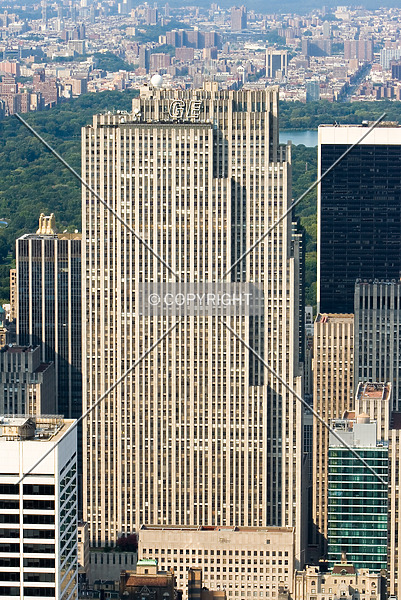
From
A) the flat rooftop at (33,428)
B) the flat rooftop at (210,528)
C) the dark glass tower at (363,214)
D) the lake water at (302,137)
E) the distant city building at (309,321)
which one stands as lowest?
the flat rooftop at (210,528)

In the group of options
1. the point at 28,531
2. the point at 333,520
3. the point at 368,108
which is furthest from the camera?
the point at 368,108

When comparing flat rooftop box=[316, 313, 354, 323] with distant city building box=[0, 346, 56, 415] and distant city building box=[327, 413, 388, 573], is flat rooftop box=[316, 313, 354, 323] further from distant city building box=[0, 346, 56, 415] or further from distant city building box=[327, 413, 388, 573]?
distant city building box=[327, 413, 388, 573]

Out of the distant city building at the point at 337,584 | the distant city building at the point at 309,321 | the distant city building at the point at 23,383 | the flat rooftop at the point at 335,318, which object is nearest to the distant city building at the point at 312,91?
the distant city building at the point at 309,321

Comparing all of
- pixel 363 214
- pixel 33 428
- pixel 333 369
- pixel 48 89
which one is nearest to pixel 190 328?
pixel 333 369

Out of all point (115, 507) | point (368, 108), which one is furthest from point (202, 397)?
point (368, 108)

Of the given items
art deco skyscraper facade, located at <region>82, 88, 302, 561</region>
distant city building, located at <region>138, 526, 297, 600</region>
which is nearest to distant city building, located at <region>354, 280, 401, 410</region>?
art deco skyscraper facade, located at <region>82, 88, 302, 561</region>

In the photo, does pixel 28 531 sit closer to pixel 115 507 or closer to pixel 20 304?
pixel 115 507

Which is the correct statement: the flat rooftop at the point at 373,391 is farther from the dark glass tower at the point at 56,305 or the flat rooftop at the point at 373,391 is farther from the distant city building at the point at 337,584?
the dark glass tower at the point at 56,305
